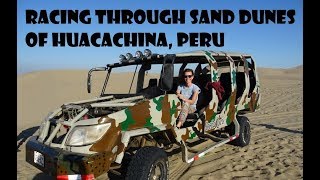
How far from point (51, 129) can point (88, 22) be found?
3500mm

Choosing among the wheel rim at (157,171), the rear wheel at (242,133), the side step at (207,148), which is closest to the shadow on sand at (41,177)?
the wheel rim at (157,171)

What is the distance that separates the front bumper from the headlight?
6.5 inches

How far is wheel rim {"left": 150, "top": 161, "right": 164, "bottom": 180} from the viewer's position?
15.2 ft

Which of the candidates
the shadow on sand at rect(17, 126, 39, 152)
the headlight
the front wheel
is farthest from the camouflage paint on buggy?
the shadow on sand at rect(17, 126, 39, 152)

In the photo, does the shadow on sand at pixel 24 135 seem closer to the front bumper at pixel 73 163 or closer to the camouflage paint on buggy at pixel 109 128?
the camouflage paint on buggy at pixel 109 128

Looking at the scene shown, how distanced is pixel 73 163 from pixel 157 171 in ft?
4.13

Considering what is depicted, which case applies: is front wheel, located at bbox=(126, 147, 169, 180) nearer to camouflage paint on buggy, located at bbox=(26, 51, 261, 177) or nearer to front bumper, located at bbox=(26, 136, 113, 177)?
camouflage paint on buggy, located at bbox=(26, 51, 261, 177)

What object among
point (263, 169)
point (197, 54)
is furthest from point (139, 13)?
point (263, 169)

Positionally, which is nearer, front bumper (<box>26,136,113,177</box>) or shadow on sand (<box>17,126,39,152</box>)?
front bumper (<box>26,136,113,177</box>)

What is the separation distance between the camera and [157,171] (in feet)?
15.7

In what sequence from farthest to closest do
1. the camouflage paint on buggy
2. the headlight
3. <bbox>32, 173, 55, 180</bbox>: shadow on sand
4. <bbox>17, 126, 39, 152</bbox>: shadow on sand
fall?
<bbox>17, 126, 39, 152</bbox>: shadow on sand < <bbox>32, 173, 55, 180</bbox>: shadow on sand < the headlight < the camouflage paint on buggy

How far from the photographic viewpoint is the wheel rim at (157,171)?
4637 millimetres
